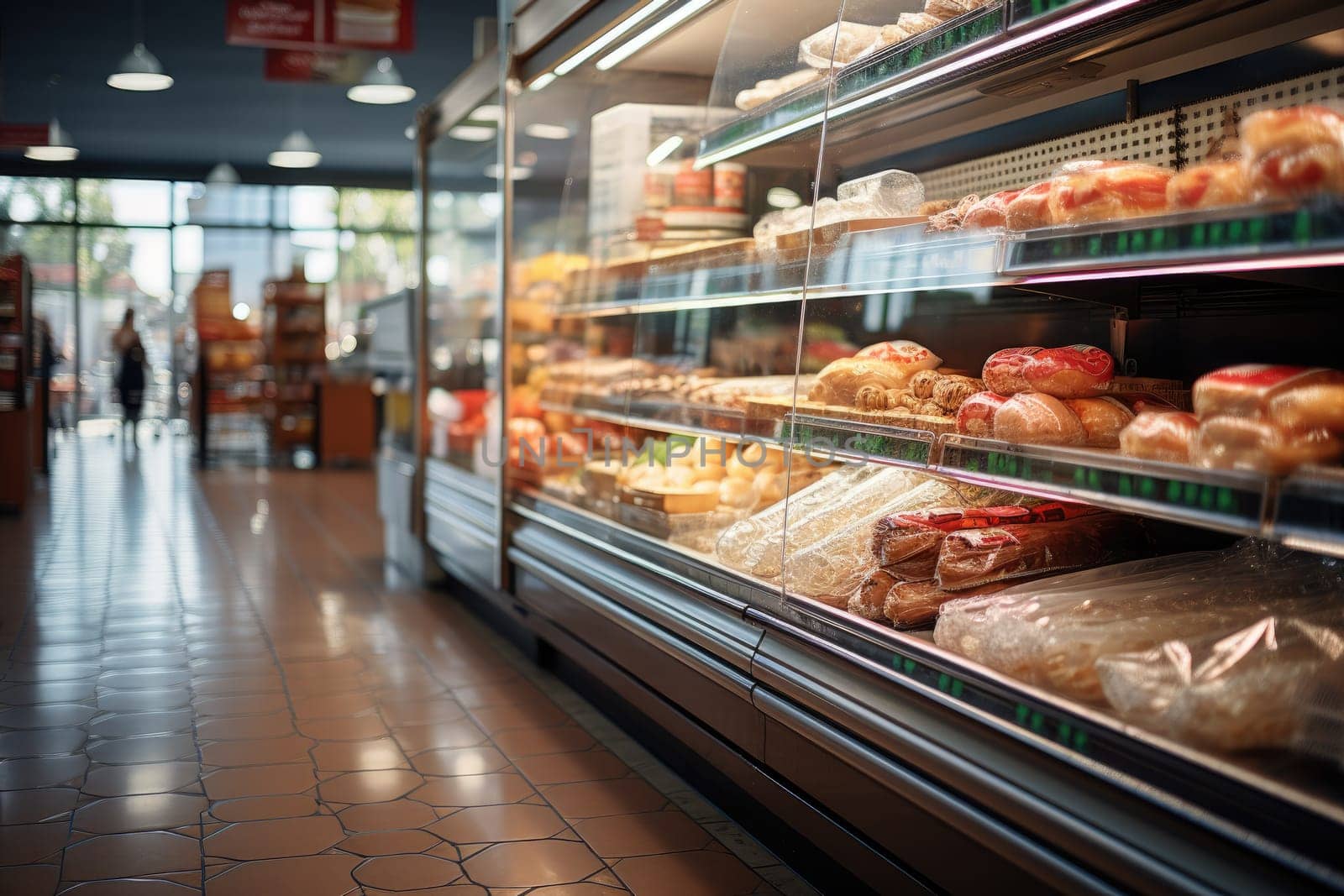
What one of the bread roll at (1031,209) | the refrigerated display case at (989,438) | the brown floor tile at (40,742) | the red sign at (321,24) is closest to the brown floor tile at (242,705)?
the brown floor tile at (40,742)

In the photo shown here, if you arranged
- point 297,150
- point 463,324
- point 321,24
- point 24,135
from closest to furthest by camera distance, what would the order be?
1. point 463,324
2. point 321,24
3. point 24,135
4. point 297,150

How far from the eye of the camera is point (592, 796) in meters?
2.93

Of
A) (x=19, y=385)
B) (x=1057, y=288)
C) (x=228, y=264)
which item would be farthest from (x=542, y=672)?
(x=228, y=264)

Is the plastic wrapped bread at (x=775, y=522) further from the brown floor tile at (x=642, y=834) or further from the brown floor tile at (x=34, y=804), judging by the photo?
the brown floor tile at (x=34, y=804)

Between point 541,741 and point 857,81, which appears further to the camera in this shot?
point 541,741

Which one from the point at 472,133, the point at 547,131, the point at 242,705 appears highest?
the point at 472,133

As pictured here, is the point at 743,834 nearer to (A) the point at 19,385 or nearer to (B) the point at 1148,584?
(B) the point at 1148,584

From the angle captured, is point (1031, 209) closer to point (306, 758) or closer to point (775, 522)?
point (775, 522)

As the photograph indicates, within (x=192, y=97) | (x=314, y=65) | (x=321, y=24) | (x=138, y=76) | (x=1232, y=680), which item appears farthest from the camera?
(x=192, y=97)

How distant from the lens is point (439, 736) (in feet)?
11.1


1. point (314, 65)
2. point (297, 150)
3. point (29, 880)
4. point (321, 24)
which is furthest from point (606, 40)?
point (297, 150)

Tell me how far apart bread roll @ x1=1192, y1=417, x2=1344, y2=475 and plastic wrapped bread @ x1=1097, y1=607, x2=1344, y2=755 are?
269 millimetres

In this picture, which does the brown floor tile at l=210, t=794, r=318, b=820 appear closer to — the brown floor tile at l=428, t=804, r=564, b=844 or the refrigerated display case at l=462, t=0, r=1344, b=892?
the brown floor tile at l=428, t=804, r=564, b=844

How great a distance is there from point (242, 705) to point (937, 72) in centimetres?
277
